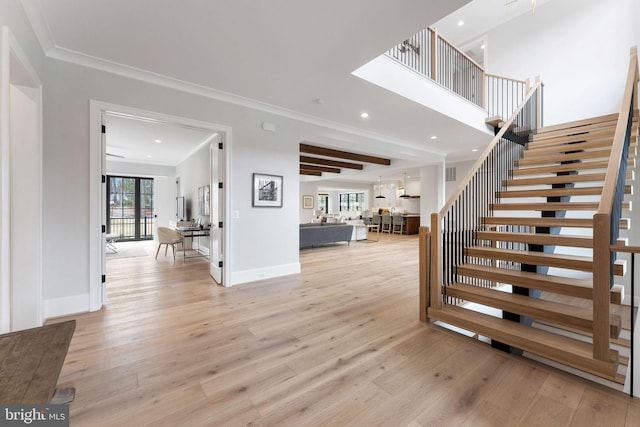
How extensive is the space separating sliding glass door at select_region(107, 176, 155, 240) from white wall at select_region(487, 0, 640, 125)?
Result: 12018 mm

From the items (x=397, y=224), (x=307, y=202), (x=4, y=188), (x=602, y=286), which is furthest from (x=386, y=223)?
(x=4, y=188)

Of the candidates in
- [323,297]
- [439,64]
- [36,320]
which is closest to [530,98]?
[439,64]

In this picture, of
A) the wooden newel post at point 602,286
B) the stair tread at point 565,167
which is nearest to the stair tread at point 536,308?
the wooden newel post at point 602,286

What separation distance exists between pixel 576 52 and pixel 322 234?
7.01 metres

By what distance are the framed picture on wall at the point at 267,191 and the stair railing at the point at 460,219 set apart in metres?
2.41

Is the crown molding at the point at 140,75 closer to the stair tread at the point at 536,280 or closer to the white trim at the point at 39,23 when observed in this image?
the white trim at the point at 39,23

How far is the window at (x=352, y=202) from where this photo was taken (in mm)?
15723

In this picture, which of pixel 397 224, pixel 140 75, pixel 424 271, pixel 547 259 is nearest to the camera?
pixel 547 259

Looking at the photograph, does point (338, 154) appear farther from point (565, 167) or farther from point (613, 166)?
point (613, 166)

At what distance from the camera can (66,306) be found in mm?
2816

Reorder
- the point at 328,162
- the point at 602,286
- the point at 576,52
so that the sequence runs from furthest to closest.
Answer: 1. the point at 328,162
2. the point at 576,52
3. the point at 602,286

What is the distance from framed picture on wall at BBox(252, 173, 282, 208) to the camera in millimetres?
4090

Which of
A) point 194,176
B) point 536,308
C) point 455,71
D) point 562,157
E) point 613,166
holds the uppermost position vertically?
point 455,71

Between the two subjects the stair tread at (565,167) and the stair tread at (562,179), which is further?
the stair tread at (565,167)
